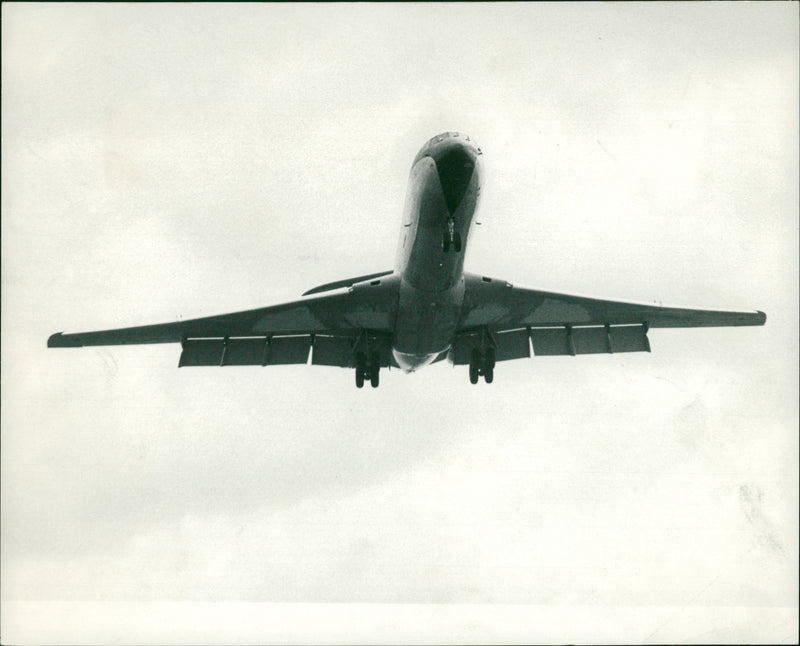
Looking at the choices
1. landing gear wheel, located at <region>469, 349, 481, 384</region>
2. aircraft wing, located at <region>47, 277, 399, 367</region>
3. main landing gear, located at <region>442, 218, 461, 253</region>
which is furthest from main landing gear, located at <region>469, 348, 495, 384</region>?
main landing gear, located at <region>442, 218, 461, 253</region>

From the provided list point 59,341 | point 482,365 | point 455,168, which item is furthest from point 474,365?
point 59,341

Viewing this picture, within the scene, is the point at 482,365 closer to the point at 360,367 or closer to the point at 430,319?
the point at 430,319

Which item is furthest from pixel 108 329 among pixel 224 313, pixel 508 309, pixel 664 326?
pixel 664 326

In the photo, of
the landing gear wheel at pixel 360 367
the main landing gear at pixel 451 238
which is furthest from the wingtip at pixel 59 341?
the main landing gear at pixel 451 238

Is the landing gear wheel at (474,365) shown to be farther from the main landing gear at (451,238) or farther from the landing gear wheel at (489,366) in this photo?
the main landing gear at (451,238)

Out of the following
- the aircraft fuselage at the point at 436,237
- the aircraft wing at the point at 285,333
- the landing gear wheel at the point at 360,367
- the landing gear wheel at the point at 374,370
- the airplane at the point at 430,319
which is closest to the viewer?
the aircraft fuselage at the point at 436,237

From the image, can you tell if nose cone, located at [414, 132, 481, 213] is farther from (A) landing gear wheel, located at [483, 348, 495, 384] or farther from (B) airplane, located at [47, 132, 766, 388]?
(A) landing gear wheel, located at [483, 348, 495, 384]
